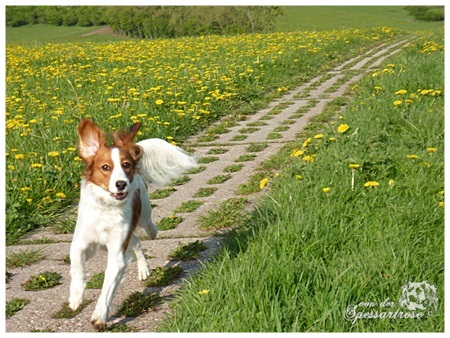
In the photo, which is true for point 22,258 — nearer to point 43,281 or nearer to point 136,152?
point 43,281

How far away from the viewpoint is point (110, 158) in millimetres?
4117

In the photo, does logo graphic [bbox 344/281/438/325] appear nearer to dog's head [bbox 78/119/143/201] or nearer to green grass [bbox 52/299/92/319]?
dog's head [bbox 78/119/143/201]

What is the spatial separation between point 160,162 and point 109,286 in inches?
51.4

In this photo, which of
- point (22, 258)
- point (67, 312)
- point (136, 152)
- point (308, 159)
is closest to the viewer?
point (67, 312)

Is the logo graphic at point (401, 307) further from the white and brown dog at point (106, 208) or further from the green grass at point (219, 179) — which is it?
the green grass at point (219, 179)

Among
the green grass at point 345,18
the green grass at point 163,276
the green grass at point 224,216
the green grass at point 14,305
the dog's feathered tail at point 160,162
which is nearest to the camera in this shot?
the green grass at point 14,305

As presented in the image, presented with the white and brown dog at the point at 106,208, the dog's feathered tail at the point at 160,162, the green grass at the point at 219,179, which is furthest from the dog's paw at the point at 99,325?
the green grass at the point at 219,179

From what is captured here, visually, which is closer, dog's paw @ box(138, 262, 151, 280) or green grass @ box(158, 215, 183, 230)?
dog's paw @ box(138, 262, 151, 280)

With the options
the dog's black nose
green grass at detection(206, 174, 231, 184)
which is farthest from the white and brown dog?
green grass at detection(206, 174, 231, 184)

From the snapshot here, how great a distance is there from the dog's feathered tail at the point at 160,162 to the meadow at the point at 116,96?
62.6 inches

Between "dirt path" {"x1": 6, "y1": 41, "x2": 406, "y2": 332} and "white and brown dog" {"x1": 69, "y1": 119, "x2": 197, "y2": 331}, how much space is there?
22 centimetres

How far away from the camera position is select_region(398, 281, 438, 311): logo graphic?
352 cm

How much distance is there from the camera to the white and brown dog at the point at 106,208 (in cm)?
405

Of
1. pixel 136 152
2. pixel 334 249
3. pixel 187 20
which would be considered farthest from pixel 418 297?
pixel 187 20
